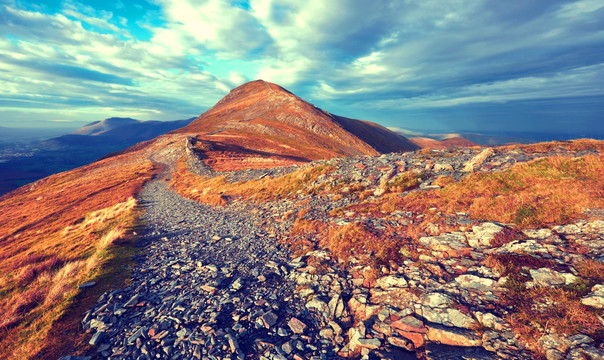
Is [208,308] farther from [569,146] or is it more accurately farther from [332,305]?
[569,146]

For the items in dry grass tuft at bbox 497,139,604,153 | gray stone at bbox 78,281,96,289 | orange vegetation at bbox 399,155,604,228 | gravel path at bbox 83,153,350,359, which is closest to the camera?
gravel path at bbox 83,153,350,359

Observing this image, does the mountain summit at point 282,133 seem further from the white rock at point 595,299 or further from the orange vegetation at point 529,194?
the white rock at point 595,299

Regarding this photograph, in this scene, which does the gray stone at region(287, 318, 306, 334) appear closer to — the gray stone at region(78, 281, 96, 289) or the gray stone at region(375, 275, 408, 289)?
the gray stone at region(375, 275, 408, 289)

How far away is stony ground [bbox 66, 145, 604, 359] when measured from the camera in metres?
5.96

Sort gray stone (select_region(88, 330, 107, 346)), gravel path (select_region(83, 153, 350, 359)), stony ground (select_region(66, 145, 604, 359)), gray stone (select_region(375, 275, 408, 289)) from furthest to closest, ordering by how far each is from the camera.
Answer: gray stone (select_region(375, 275, 408, 289)) → gray stone (select_region(88, 330, 107, 346)) → gravel path (select_region(83, 153, 350, 359)) → stony ground (select_region(66, 145, 604, 359))

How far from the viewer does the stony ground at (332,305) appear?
5.96m

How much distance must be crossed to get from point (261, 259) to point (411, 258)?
689cm

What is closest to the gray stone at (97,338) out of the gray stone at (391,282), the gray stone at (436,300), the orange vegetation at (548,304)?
the gray stone at (391,282)

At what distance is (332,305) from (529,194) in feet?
36.2

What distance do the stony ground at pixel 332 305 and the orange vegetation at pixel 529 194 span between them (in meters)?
0.88

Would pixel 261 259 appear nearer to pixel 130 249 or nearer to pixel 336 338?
pixel 336 338

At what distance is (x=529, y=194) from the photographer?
37.1 feet

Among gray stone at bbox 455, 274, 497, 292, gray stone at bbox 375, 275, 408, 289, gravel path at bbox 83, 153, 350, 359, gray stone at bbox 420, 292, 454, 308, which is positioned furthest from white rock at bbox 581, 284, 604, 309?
gravel path at bbox 83, 153, 350, 359

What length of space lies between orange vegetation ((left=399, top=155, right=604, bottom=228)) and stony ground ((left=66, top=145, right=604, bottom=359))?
0.88 metres
